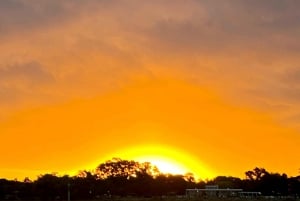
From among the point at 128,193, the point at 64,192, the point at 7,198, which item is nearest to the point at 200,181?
the point at 128,193

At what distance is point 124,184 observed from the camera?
15838cm

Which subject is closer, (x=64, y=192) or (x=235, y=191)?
(x=64, y=192)

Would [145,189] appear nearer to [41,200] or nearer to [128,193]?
[128,193]

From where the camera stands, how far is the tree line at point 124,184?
139 meters

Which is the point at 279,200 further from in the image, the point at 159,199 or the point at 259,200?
the point at 159,199

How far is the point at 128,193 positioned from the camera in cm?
14812

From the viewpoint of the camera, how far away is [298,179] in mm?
168375

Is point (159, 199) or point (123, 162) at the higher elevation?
point (123, 162)

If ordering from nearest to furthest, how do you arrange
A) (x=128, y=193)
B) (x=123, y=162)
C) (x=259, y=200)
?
1. (x=259, y=200)
2. (x=128, y=193)
3. (x=123, y=162)

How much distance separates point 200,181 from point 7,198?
6919cm

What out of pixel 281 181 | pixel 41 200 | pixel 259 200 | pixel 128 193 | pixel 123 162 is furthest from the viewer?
pixel 123 162

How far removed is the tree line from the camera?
139 meters

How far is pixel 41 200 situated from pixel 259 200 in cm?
4570

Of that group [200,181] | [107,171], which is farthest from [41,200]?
[200,181]
